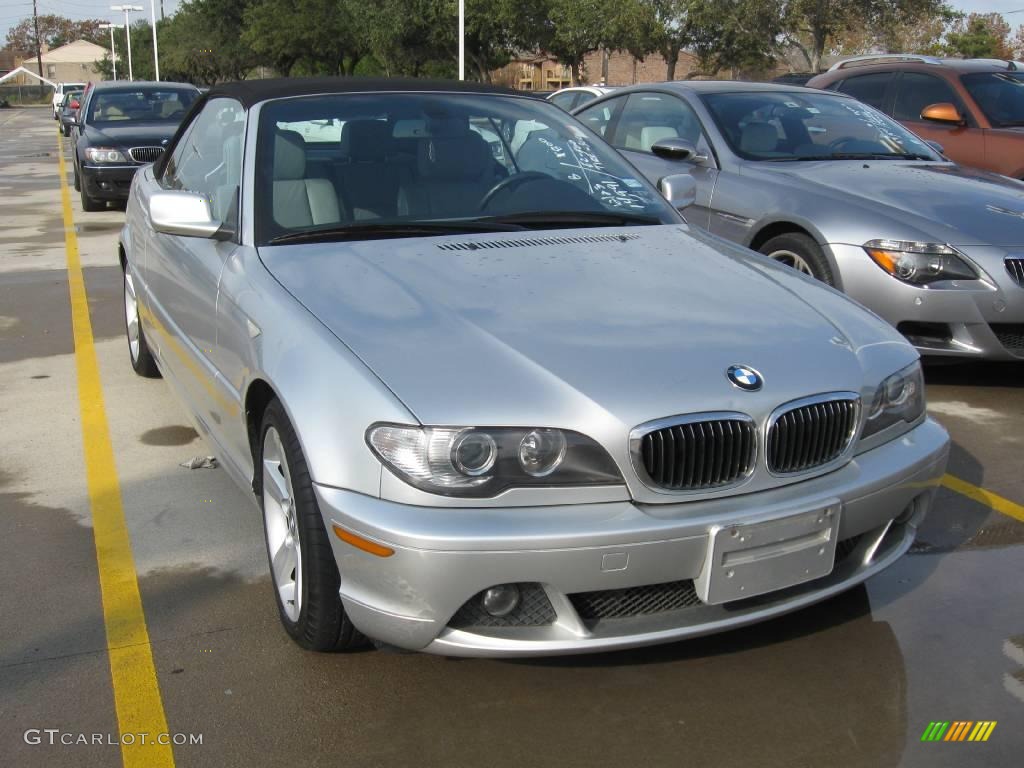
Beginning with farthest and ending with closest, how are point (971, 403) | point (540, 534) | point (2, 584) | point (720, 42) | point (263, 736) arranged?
point (720, 42)
point (971, 403)
point (2, 584)
point (263, 736)
point (540, 534)

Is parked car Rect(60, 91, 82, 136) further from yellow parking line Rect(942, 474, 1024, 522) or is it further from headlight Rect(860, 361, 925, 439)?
headlight Rect(860, 361, 925, 439)

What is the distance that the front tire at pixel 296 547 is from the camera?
2875 millimetres

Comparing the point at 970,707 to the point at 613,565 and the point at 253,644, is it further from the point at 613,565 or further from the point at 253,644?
the point at 253,644

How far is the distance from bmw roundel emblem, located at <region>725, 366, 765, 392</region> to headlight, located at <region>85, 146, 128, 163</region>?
12310 mm

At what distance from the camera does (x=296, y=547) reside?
3.10 meters

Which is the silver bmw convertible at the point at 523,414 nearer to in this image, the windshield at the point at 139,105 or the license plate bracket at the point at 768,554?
the license plate bracket at the point at 768,554

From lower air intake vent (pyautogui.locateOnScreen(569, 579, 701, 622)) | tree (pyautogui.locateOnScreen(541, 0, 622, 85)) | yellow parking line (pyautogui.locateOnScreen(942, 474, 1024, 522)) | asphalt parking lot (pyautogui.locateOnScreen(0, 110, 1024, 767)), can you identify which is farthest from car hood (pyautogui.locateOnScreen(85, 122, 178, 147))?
tree (pyautogui.locateOnScreen(541, 0, 622, 85))

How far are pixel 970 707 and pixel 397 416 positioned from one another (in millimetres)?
1672

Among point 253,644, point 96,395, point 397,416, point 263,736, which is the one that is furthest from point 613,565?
point 96,395

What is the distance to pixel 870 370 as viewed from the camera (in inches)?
122

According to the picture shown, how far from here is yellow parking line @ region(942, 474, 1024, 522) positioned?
4.26 m

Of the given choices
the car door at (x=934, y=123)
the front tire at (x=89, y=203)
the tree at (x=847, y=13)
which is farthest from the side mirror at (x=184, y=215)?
the tree at (x=847, y=13)

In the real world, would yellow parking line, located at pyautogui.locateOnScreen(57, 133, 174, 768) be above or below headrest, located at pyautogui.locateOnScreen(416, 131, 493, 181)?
below

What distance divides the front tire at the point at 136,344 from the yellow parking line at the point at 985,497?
3947 millimetres
